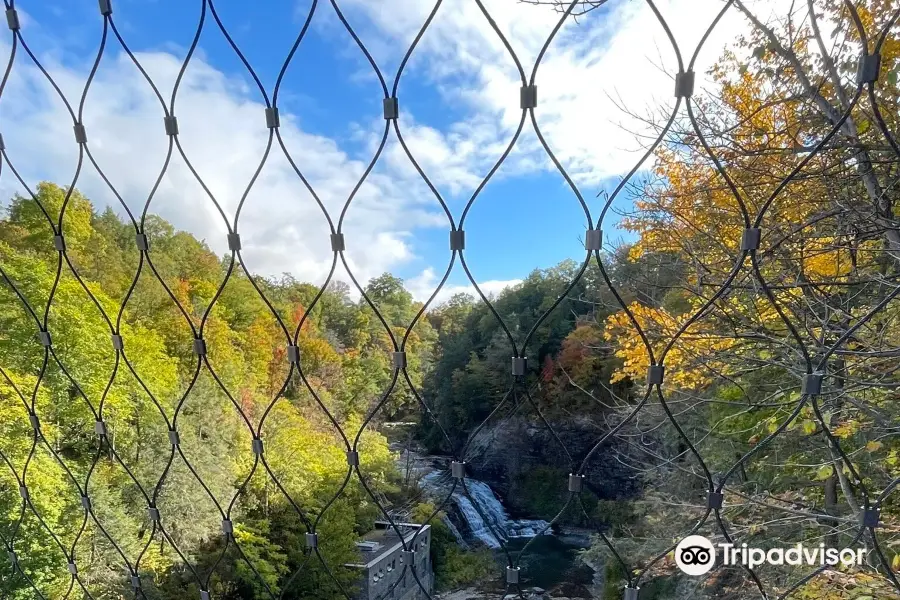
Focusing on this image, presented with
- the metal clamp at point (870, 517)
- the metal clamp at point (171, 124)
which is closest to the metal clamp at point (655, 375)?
the metal clamp at point (870, 517)

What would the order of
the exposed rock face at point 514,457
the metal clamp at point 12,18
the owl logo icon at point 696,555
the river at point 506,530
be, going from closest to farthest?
the metal clamp at point 12,18 < the owl logo icon at point 696,555 < the river at point 506,530 < the exposed rock face at point 514,457

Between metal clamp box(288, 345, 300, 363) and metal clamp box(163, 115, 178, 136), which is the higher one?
metal clamp box(163, 115, 178, 136)

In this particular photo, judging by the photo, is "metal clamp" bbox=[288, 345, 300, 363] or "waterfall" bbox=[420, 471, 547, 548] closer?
"metal clamp" bbox=[288, 345, 300, 363]

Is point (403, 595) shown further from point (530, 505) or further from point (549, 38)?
point (549, 38)

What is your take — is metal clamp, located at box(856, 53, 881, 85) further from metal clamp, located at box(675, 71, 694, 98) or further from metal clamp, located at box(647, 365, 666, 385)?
metal clamp, located at box(647, 365, 666, 385)

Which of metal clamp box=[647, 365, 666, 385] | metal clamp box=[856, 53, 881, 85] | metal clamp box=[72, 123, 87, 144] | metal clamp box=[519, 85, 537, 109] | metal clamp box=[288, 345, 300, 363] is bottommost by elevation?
metal clamp box=[647, 365, 666, 385]

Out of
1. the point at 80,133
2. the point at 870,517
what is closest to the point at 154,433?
the point at 80,133

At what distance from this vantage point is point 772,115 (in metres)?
1.98

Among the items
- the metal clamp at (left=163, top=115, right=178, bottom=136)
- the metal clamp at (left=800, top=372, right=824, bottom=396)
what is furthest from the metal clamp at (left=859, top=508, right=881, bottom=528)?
the metal clamp at (left=163, top=115, right=178, bottom=136)

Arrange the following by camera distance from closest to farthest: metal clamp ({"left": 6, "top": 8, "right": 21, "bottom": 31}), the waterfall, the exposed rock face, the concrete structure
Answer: metal clamp ({"left": 6, "top": 8, "right": 21, "bottom": 31}) → the concrete structure → the waterfall → the exposed rock face

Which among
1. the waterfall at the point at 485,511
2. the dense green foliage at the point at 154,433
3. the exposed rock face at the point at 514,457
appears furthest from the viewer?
the exposed rock face at the point at 514,457

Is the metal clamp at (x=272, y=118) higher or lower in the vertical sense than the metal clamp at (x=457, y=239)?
higher

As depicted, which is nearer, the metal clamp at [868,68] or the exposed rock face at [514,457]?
the metal clamp at [868,68]

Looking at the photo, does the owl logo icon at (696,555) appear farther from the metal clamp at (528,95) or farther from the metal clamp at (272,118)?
the metal clamp at (272,118)
